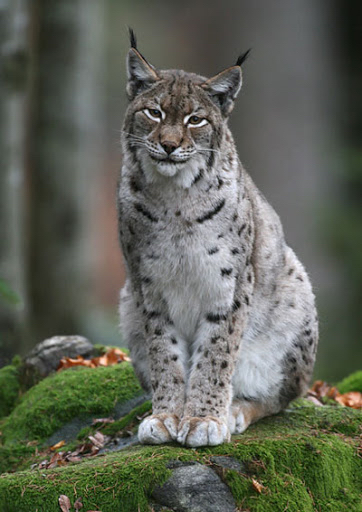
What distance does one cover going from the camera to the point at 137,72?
543 centimetres

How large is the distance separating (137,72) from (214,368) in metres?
1.95

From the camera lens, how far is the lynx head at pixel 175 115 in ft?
16.7

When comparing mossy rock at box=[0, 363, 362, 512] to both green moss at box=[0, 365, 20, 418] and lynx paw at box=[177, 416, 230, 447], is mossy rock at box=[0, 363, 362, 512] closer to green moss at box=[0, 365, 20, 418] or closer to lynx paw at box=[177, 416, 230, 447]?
lynx paw at box=[177, 416, 230, 447]

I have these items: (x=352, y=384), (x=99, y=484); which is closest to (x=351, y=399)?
(x=352, y=384)

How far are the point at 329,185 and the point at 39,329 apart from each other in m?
3.93

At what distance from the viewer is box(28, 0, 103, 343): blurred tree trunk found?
1045cm

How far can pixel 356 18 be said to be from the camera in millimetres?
7164

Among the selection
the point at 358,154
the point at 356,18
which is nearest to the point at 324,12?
the point at 356,18

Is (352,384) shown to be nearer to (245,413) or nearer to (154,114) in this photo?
(245,413)

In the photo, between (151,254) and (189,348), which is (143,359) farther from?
(151,254)

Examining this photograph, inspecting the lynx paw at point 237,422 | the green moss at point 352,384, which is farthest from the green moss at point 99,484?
the green moss at point 352,384

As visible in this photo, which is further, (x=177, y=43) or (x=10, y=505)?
(x=177, y=43)

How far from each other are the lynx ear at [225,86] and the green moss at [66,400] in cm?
242

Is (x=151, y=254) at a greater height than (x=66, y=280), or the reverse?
(x=151, y=254)
